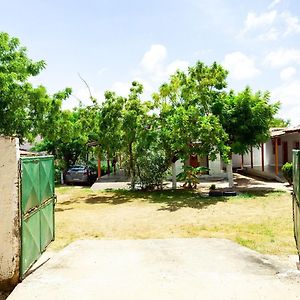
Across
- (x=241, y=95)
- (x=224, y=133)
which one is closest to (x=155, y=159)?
(x=224, y=133)

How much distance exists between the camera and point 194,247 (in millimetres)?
8555

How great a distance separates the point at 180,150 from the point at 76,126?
5.58 meters

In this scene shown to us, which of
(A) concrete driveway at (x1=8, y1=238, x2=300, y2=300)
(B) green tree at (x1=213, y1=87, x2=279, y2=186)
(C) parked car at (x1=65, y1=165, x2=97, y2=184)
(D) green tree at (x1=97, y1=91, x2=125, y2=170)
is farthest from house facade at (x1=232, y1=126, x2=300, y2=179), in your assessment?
(A) concrete driveway at (x1=8, y1=238, x2=300, y2=300)

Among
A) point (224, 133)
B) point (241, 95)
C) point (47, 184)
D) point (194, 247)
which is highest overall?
point (241, 95)

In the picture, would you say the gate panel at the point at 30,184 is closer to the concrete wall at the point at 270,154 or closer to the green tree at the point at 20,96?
the green tree at the point at 20,96

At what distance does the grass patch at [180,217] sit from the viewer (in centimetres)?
1031

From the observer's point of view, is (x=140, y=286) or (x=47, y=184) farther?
(x=47, y=184)

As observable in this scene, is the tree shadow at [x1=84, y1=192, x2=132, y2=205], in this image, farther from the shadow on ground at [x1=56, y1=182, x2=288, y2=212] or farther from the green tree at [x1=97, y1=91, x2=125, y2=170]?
the green tree at [x1=97, y1=91, x2=125, y2=170]

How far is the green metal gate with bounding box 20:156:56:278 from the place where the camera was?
6312mm

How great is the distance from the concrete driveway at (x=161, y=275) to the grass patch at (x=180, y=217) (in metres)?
1.67

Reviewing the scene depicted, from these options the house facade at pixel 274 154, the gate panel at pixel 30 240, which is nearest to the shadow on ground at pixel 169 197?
the house facade at pixel 274 154

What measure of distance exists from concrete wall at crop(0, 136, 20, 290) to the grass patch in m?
3.47

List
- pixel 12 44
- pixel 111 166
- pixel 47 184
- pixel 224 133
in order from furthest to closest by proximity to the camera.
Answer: pixel 111 166 < pixel 224 133 < pixel 12 44 < pixel 47 184

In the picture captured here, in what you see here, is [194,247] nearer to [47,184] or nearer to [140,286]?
[140,286]
